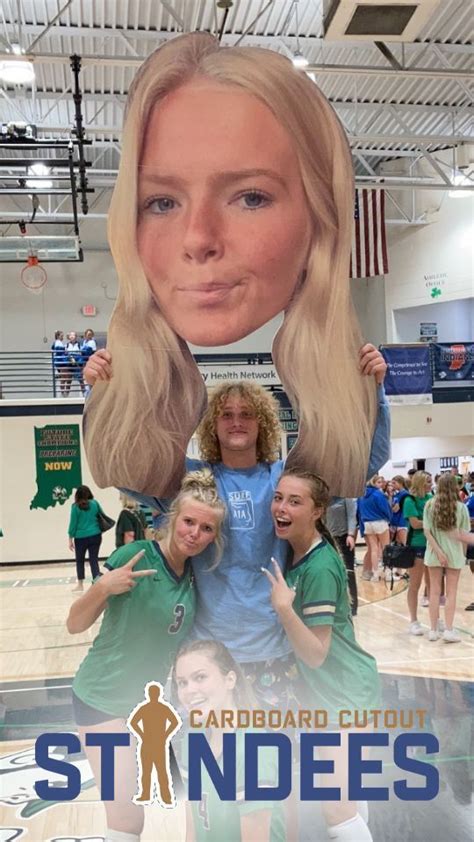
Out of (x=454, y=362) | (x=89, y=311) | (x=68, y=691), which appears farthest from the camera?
(x=68, y=691)

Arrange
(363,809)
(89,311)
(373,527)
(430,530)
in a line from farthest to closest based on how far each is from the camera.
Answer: (430,530), (373,527), (89,311), (363,809)

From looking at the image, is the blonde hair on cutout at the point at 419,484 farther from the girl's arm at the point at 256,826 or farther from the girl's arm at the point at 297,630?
the girl's arm at the point at 256,826

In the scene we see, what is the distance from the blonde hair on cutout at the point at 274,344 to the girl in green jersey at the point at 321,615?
106 millimetres

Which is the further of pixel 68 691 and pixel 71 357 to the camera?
pixel 68 691

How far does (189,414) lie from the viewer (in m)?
2.58

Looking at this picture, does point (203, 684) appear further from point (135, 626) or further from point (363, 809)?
point (363, 809)

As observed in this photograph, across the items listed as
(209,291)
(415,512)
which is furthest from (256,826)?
(415,512)

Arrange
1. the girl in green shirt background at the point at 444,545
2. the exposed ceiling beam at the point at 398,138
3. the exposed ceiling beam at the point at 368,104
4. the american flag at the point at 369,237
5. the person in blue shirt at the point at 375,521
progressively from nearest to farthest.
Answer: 1. the american flag at the point at 369,237
2. the person in blue shirt at the point at 375,521
3. the girl in green shirt background at the point at 444,545
4. the exposed ceiling beam at the point at 368,104
5. the exposed ceiling beam at the point at 398,138

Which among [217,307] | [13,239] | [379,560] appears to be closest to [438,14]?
[13,239]

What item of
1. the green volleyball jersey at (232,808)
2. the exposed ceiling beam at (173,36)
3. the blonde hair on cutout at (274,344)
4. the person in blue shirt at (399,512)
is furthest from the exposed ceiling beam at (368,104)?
the green volleyball jersey at (232,808)

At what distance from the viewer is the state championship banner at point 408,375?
2.80m

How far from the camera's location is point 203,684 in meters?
2.54

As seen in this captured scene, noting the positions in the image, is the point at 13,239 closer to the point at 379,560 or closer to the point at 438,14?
the point at 379,560

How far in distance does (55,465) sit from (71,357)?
1.48 ft
